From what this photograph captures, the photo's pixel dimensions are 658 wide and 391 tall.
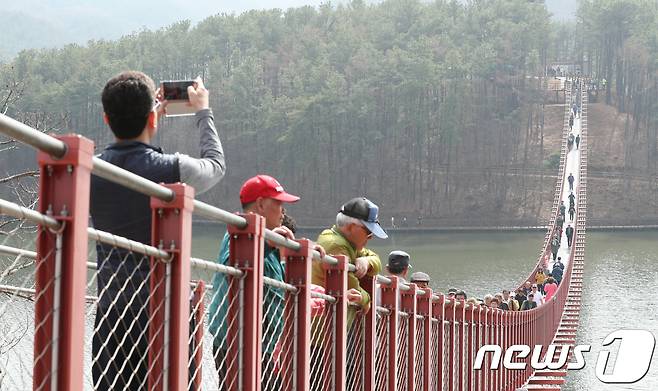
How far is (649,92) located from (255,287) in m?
76.6

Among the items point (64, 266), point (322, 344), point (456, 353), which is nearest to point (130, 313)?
point (64, 266)

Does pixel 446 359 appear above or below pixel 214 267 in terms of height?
below

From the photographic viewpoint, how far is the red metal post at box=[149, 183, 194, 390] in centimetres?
270

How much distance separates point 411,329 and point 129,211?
11.5 feet

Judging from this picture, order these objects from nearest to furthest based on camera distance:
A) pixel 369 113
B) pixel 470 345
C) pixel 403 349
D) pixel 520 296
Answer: pixel 403 349
pixel 470 345
pixel 520 296
pixel 369 113

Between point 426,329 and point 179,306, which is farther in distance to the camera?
point 426,329

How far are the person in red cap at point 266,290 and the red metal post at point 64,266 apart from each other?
98 cm

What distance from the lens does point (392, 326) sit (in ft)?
18.6

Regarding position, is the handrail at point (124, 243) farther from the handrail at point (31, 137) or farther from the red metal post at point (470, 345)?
the red metal post at point (470, 345)

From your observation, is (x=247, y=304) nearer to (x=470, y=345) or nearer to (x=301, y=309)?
(x=301, y=309)

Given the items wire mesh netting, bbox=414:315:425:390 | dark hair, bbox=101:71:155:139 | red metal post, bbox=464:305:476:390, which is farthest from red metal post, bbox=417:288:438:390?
dark hair, bbox=101:71:155:139

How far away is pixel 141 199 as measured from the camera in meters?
2.96

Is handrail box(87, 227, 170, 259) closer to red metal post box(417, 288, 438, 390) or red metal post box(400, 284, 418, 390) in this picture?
red metal post box(400, 284, 418, 390)

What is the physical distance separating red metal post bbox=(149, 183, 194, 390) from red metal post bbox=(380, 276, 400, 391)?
289cm
